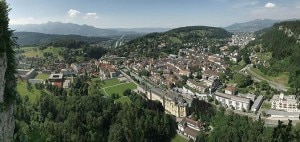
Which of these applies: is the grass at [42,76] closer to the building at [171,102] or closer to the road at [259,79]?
the building at [171,102]

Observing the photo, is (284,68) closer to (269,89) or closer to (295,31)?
(269,89)

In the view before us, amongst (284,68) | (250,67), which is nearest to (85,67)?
(250,67)

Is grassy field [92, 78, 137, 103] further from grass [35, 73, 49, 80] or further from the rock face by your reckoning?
the rock face

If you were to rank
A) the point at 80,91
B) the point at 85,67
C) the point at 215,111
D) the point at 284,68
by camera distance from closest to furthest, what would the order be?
the point at 215,111 < the point at 80,91 < the point at 284,68 < the point at 85,67

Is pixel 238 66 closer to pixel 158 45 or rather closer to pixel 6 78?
pixel 158 45

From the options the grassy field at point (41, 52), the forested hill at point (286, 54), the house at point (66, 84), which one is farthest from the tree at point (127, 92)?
the grassy field at point (41, 52)

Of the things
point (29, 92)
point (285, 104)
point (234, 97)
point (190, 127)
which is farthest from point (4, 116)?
point (29, 92)

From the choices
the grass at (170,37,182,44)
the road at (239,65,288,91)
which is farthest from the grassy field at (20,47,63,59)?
the road at (239,65,288,91)
